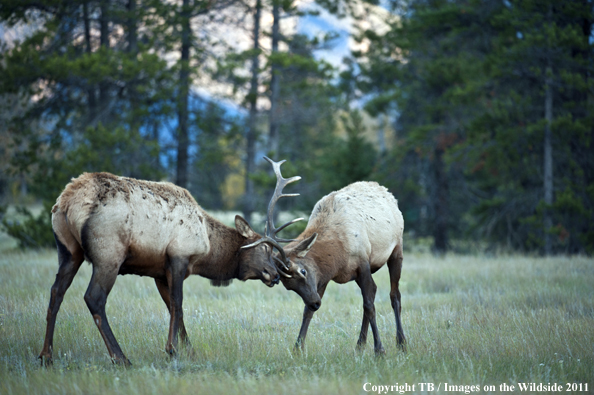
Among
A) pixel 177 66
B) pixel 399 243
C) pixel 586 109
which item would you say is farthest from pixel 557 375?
pixel 177 66

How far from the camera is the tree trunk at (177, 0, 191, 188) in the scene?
15.9 m

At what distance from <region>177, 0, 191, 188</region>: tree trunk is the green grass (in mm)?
7395

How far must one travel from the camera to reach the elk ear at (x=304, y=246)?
5.66m

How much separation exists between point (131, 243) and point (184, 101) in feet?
38.8

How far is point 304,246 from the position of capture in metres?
5.69

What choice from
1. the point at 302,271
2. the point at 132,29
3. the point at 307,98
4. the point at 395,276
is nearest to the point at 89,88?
the point at 132,29

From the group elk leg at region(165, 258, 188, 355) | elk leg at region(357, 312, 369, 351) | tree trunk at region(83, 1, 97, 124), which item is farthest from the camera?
tree trunk at region(83, 1, 97, 124)

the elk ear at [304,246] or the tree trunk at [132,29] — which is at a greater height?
the tree trunk at [132,29]

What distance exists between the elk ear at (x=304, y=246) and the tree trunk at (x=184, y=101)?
11.2m

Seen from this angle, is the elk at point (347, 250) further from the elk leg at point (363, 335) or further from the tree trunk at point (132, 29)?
the tree trunk at point (132, 29)

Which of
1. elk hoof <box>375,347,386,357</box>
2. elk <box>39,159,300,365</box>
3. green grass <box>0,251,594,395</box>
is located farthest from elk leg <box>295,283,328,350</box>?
elk hoof <box>375,347,386,357</box>

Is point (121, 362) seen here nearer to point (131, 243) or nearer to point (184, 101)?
point (131, 243)

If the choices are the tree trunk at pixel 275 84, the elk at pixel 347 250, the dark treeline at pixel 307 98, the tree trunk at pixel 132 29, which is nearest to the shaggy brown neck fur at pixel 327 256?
the elk at pixel 347 250

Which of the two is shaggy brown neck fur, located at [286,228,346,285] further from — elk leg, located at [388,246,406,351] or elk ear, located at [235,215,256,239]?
elk leg, located at [388,246,406,351]
